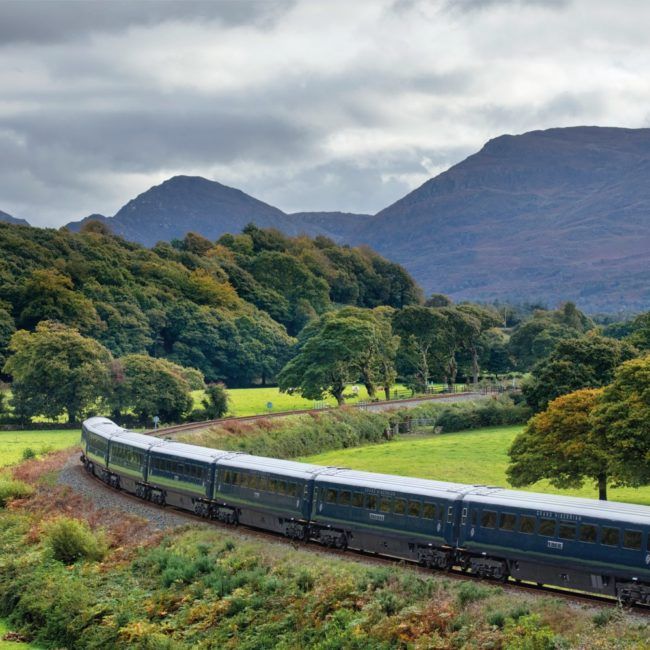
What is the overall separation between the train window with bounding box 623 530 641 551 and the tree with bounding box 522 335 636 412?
1679 inches

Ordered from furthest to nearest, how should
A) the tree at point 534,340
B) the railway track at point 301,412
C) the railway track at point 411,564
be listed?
the tree at point 534,340, the railway track at point 301,412, the railway track at point 411,564

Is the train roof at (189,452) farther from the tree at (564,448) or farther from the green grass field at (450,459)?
the green grass field at (450,459)

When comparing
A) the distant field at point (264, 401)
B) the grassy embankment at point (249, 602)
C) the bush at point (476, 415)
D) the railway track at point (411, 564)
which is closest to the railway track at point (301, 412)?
the bush at point (476, 415)

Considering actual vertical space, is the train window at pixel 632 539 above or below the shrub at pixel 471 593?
above

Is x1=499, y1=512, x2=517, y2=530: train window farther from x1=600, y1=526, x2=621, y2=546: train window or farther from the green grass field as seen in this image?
the green grass field

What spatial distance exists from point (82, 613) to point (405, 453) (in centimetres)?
4174

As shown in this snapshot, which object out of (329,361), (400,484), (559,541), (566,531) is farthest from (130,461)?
(329,361)

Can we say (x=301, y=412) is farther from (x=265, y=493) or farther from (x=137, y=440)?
(x=265, y=493)

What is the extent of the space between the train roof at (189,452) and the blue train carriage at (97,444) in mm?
5555

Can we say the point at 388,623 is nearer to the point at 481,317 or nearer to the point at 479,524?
the point at 479,524

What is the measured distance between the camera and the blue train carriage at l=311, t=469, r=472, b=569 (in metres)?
29.6

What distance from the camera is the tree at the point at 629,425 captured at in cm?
4450

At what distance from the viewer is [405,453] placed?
69250mm

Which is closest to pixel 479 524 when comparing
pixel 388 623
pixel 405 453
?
pixel 388 623
